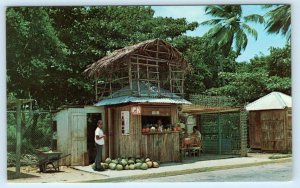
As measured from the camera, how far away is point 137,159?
38.0 feet

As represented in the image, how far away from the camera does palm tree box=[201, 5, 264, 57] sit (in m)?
11.1

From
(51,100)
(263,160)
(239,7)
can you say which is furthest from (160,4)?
(263,160)

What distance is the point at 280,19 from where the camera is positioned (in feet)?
36.2

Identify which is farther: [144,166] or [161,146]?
[161,146]

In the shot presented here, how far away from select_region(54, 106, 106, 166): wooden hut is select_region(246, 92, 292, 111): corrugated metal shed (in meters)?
2.73

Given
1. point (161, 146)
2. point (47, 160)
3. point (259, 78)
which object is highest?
point (259, 78)

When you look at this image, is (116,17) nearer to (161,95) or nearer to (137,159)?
(161,95)

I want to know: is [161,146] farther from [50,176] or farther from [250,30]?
[250,30]

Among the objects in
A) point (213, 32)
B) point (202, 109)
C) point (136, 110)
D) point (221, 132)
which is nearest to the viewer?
point (213, 32)

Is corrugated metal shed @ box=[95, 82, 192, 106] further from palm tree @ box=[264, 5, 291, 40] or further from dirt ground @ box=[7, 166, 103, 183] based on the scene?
palm tree @ box=[264, 5, 291, 40]

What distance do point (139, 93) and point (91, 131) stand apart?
1048mm

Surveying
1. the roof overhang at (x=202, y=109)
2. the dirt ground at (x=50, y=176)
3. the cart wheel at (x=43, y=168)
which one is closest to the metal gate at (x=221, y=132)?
the roof overhang at (x=202, y=109)

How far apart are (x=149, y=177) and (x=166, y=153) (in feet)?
2.69

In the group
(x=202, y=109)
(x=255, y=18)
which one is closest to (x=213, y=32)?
(x=255, y=18)
